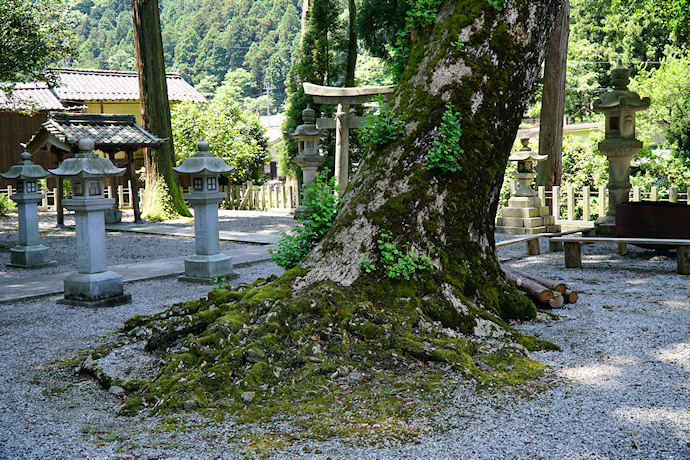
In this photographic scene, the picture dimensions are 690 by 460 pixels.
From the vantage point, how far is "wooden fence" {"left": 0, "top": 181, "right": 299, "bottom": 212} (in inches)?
709

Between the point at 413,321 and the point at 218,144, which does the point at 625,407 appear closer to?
the point at 413,321

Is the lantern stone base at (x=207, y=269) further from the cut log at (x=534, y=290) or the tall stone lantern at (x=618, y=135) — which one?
the tall stone lantern at (x=618, y=135)

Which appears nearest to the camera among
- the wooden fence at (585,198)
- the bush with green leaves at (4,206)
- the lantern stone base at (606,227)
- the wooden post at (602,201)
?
the lantern stone base at (606,227)

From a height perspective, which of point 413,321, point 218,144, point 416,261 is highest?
point 218,144

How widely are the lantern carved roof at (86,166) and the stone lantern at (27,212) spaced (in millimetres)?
2513

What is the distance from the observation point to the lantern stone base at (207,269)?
7227 millimetres

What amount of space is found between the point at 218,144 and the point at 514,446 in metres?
19.0

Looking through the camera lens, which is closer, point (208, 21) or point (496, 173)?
point (496, 173)

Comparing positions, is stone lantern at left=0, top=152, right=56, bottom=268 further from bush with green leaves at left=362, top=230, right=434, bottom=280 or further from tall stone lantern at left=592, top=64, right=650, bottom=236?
tall stone lantern at left=592, top=64, right=650, bottom=236

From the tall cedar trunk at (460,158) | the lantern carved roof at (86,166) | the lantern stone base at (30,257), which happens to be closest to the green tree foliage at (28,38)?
the lantern stone base at (30,257)

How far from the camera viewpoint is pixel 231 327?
12.2 ft

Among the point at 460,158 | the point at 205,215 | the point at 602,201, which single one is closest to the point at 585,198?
the point at 602,201

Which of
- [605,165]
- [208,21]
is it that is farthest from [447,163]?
[208,21]

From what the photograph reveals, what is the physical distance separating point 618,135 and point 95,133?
37.5 ft
